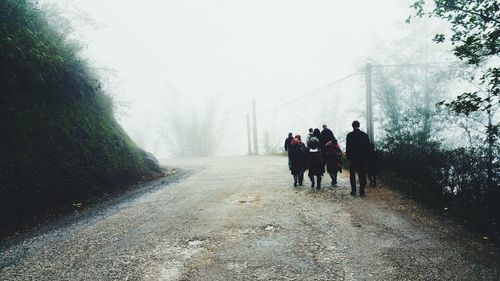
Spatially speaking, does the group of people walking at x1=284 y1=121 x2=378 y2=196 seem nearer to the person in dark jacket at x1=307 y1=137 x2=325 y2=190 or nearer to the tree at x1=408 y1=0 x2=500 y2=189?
the person in dark jacket at x1=307 y1=137 x2=325 y2=190

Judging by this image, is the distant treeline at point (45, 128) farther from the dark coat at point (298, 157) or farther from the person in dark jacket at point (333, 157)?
the person in dark jacket at point (333, 157)

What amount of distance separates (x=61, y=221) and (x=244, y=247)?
4748 mm

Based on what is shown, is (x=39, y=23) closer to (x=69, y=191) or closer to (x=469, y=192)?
(x=69, y=191)

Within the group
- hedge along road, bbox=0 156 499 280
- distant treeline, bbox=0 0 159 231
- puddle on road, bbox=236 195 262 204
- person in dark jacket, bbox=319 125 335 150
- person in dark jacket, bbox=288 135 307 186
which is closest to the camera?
hedge along road, bbox=0 156 499 280

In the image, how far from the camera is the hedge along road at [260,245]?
473 centimetres

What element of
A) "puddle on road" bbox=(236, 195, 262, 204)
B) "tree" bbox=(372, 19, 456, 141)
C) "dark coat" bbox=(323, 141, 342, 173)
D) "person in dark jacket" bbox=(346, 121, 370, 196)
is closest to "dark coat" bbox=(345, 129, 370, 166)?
"person in dark jacket" bbox=(346, 121, 370, 196)

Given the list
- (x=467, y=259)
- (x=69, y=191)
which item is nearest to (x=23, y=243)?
(x=69, y=191)

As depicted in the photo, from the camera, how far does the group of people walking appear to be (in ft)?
29.6

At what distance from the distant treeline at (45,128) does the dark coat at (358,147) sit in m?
7.38

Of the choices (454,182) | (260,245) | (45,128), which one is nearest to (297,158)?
(454,182)

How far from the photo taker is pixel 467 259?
4.98 metres

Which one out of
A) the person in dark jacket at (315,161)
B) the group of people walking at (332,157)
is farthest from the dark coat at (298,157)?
the person in dark jacket at (315,161)

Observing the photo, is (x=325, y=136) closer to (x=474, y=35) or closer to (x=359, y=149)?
(x=359, y=149)

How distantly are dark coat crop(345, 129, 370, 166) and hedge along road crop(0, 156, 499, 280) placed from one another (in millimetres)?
1030
